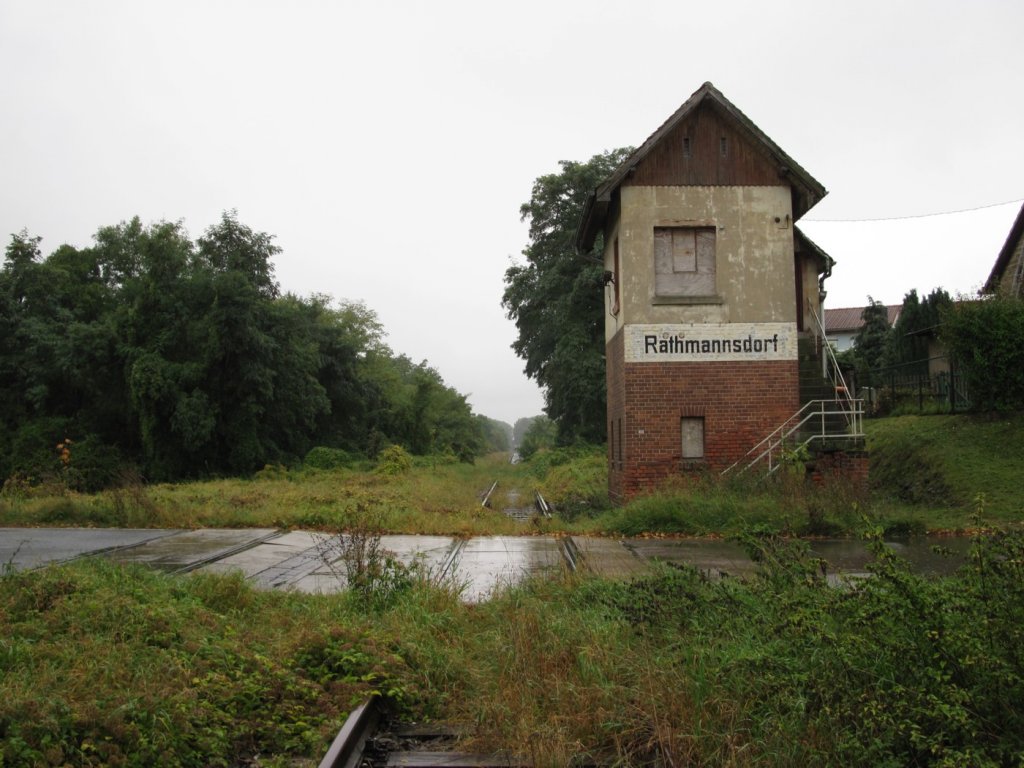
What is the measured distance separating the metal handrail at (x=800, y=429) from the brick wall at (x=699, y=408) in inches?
6.5

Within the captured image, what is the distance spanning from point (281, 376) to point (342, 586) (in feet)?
103

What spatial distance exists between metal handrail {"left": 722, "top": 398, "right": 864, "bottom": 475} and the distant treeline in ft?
79.6

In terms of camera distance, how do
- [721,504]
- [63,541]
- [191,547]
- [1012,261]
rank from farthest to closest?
[1012,261] < [721,504] < [63,541] < [191,547]

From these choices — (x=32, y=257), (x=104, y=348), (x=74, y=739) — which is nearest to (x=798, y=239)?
(x=74, y=739)

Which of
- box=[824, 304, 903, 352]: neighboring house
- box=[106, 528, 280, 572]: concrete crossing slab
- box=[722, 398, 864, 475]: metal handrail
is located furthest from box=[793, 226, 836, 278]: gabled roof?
box=[824, 304, 903, 352]: neighboring house

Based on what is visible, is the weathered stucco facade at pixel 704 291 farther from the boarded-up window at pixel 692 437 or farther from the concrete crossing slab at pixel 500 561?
the concrete crossing slab at pixel 500 561

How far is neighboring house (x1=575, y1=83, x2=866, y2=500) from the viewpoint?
1686 centimetres

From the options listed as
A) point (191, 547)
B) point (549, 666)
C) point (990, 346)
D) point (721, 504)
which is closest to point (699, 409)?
point (721, 504)

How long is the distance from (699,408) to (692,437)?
0.60m

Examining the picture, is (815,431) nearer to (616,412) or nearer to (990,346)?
(616,412)

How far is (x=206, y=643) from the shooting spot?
19.0 ft

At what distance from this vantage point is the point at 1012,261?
3072 centimetres

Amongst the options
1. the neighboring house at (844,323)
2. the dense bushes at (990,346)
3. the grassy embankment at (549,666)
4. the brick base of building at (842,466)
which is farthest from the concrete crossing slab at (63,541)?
the neighboring house at (844,323)

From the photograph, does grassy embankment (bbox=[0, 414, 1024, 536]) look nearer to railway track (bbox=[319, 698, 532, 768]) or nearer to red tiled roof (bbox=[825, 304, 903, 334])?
railway track (bbox=[319, 698, 532, 768])
